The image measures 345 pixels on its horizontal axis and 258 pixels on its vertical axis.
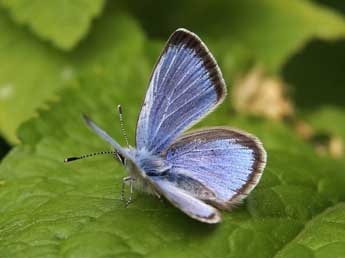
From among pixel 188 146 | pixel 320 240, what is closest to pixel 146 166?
pixel 188 146

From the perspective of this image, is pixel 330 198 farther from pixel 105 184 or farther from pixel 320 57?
pixel 320 57

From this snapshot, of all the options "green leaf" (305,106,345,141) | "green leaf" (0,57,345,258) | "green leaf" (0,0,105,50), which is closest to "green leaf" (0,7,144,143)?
"green leaf" (0,0,105,50)

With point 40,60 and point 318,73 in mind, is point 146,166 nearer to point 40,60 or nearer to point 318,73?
point 40,60

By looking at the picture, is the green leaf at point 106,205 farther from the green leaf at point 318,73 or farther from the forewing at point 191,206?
the green leaf at point 318,73

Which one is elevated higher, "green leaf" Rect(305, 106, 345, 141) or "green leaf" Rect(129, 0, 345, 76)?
"green leaf" Rect(129, 0, 345, 76)

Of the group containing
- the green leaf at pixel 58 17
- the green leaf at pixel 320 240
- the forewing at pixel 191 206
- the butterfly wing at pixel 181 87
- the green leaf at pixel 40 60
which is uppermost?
the butterfly wing at pixel 181 87

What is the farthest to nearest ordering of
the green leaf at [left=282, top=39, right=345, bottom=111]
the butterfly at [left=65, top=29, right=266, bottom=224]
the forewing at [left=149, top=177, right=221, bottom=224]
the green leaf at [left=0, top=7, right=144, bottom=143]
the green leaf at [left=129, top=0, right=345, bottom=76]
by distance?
the green leaf at [left=282, top=39, right=345, bottom=111] < the green leaf at [left=129, top=0, right=345, bottom=76] < the green leaf at [left=0, top=7, right=144, bottom=143] < the butterfly at [left=65, top=29, right=266, bottom=224] < the forewing at [left=149, top=177, right=221, bottom=224]

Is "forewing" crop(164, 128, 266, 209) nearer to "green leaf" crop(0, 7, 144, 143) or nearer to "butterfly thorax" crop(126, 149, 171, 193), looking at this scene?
"butterfly thorax" crop(126, 149, 171, 193)

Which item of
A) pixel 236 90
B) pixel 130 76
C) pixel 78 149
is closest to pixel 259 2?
pixel 236 90

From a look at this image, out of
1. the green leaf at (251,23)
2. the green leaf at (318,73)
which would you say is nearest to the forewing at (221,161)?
the green leaf at (251,23)
